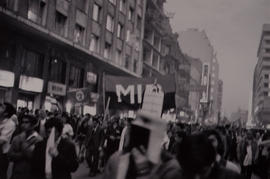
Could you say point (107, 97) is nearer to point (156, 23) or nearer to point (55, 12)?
point (55, 12)

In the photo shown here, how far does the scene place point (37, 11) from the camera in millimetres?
Answer: 23312

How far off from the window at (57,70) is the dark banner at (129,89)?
16.1 meters

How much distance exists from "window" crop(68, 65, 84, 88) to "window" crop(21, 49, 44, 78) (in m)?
3.91

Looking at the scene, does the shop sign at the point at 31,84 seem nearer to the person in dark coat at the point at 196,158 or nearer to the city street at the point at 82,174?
the city street at the point at 82,174

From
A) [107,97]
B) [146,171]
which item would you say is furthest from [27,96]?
[146,171]

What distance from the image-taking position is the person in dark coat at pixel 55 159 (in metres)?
5.23

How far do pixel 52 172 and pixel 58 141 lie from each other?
0.40 metres

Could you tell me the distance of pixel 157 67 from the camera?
5328 cm

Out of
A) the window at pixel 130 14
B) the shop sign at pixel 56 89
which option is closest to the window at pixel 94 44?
the shop sign at pixel 56 89

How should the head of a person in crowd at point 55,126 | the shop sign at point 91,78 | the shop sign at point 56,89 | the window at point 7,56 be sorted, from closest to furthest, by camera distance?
the head of a person in crowd at point 55,126 → the window at point 7,56 → the shop sign at point 56,89 → the shop sign at point 91,78

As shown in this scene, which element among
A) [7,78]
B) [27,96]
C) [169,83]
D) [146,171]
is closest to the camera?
[146,171]

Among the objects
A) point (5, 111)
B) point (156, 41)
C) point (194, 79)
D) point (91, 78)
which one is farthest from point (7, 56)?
point (194, 79)

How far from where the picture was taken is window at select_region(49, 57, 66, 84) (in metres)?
25.2

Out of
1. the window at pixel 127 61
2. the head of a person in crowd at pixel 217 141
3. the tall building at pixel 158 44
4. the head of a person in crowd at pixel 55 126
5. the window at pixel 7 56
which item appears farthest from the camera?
the tall building at pixel 158 44
